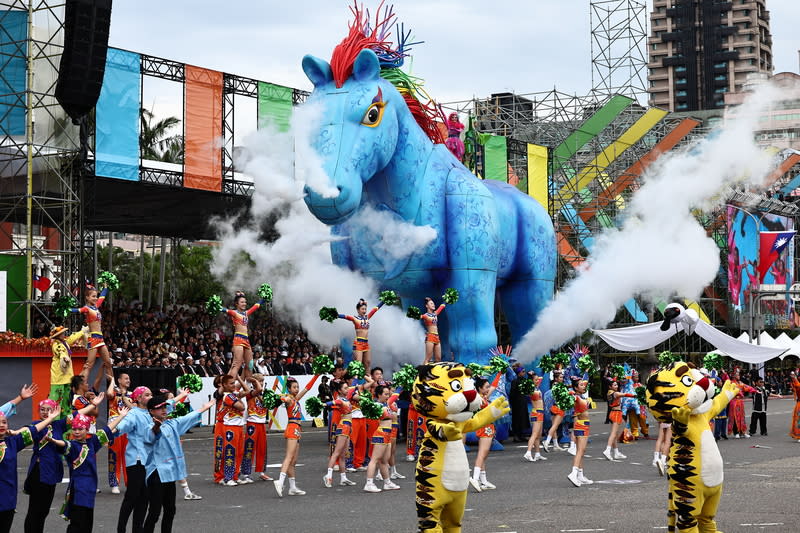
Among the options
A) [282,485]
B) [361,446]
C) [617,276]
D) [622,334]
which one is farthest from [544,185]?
[282,485]

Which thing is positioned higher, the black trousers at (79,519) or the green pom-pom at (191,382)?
the green pom-pom at (191,382)

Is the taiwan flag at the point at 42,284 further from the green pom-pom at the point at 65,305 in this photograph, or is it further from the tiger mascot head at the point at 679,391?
the tiger mascot head at the point at 679,391

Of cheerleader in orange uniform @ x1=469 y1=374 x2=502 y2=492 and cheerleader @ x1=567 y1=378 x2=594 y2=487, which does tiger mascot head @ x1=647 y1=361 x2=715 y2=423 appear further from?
cheerleader @ x1=567 y1=378 x2=594 y2=487

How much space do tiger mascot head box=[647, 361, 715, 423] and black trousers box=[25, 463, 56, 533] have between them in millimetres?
5614

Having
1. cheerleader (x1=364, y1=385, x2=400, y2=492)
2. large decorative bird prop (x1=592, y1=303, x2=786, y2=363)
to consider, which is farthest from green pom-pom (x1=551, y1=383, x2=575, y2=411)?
large decorative bird prop (x1=592, y1=303, x2=786, y2=363)

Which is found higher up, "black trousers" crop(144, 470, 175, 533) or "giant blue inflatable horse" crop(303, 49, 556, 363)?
"giant blue inflatable horse" crop(303, 49, 556, 363)

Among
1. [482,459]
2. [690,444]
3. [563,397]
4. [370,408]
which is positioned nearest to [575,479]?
[563,397]

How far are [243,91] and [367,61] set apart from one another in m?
12.2

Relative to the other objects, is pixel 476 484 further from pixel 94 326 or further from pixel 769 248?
pixel 769 248

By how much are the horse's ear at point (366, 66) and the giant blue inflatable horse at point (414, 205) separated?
0.05 feet

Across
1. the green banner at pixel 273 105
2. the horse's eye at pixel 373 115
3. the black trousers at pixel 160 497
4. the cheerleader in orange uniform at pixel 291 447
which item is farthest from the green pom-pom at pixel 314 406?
the green banner at pixel 273 105

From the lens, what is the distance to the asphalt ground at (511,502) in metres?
11.0

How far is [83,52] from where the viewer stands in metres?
22.1

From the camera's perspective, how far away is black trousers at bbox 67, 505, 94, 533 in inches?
369
